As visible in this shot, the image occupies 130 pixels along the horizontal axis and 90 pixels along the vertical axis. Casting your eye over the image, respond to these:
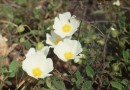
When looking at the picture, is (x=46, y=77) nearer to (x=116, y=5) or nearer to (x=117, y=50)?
(x=117, y=50)

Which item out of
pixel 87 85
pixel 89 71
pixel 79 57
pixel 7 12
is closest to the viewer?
pixel 87 85

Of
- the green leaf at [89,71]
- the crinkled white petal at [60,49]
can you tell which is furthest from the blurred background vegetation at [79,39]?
the crinkled white petal at [60,49]

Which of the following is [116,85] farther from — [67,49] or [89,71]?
[67,49]

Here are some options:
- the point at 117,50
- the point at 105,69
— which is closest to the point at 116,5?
the point at 117,50

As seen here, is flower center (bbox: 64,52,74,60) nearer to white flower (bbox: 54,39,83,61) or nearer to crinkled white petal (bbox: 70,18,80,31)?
white flower (bbox: 54,39,83,61)

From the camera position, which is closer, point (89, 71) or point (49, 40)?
point (89, 71)

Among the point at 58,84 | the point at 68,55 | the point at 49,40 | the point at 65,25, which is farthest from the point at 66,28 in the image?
the point at 58,84

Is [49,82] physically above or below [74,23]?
below
